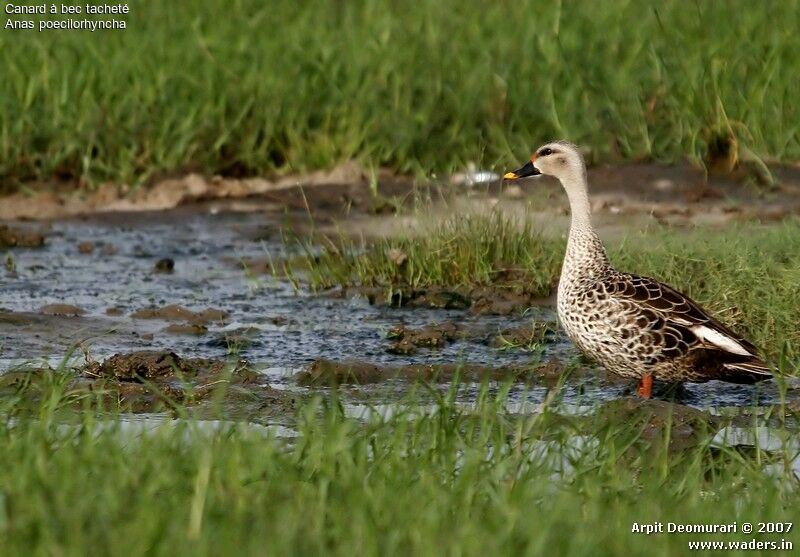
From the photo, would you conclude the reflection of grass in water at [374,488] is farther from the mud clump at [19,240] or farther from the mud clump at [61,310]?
the mud clump at [19,240]

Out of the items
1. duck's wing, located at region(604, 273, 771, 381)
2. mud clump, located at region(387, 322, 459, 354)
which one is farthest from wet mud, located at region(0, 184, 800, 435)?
duck's wing, located at region(604, 273, 771, 381)

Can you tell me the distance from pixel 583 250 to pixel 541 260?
1.75 metres

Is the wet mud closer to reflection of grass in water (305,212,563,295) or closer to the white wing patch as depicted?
reflection of grass in water (305,212,563,295)

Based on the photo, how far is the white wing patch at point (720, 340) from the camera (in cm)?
656

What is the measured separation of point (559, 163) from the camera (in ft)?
25.0

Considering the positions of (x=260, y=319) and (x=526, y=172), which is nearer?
(x=526, y=172)

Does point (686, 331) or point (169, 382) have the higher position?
point (686, 331)

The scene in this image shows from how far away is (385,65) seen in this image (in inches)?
442

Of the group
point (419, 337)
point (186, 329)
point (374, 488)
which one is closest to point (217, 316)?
point (186, 329)

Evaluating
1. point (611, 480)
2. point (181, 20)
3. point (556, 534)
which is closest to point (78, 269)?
point (181, 20)

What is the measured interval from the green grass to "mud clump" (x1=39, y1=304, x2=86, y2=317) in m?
2.45

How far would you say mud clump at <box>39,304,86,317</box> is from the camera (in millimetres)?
8278

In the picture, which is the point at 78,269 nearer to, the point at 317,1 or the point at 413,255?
the point at 413,255

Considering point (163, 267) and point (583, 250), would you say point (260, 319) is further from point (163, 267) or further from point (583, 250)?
point (583, 250)
